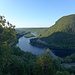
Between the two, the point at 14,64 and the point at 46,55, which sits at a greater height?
the point at 46,55

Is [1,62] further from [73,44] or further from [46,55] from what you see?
[73,44]

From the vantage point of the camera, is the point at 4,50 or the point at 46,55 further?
the point at 46,55

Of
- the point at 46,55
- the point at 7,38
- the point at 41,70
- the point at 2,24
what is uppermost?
the point at 2,24

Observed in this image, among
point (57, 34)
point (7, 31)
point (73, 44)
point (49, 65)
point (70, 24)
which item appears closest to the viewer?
point (7, 31)

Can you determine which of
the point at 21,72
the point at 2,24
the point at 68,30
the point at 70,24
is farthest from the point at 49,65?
the point at 70,24

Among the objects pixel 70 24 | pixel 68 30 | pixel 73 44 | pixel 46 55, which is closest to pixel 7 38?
pixel 46 55

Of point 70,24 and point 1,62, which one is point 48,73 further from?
point 70,24

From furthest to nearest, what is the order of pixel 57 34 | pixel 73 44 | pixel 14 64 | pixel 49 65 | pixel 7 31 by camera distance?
1. pixel 57 34
2. pixel 73 44
3. pixel 14 64
4. pixel 49 65
5. pixel 7 31

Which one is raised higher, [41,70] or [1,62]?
[1,62]

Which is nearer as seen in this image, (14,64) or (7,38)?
(7,38)
